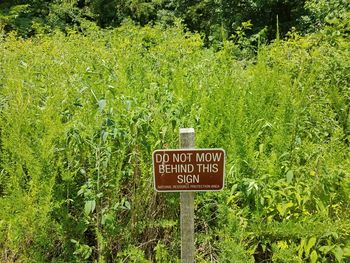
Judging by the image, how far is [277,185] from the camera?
2.33 m

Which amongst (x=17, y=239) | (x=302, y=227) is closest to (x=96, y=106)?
(x=17, y=239)

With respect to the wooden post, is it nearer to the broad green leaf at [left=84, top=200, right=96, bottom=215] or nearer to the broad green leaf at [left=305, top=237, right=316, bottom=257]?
the broad green leaf at [left=84, top=200, right=96, bottom=215]

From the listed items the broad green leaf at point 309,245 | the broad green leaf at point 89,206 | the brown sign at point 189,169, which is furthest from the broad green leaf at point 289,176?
the broad green leaf at point 89,206

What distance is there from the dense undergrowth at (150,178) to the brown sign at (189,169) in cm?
50

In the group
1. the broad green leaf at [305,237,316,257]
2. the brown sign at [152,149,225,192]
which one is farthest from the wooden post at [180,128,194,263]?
the broad green leaf at [305,237,316,257]

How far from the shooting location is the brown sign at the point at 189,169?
169cm

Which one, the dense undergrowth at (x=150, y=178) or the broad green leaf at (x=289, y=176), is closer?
the dense undergrowth at (x=150, y=178)

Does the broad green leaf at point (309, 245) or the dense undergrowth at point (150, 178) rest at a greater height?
the dense undergrowth at point (150, 178)

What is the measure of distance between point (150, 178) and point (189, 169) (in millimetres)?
→ 667

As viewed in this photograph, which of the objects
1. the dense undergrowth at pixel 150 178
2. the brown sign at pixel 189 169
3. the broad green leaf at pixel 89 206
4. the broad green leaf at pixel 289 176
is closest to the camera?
the brown sign at pixel 189 169

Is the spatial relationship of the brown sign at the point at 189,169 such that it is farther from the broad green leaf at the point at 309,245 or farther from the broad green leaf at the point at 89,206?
the broad green leaf at the point at 309,245

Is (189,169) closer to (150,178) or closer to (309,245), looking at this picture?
(150,178)

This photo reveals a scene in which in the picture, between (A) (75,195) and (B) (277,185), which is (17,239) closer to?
(A) (75,195)

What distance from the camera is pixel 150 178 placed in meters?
2.34
